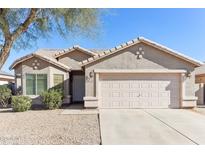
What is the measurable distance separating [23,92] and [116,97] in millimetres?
7285

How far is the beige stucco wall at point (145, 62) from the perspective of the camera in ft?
47.5

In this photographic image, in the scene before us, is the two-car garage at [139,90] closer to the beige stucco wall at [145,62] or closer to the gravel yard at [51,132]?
the beige stucco wall at [145,62]

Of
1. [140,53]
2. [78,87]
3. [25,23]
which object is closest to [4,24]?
[25,23]

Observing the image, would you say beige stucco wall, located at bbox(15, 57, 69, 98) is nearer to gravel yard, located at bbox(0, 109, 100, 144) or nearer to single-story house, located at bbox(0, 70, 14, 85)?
gravel yard, located at bbox(0, 109, 100, 144)

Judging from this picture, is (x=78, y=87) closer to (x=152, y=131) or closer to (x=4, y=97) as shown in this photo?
(x=4, y=97)

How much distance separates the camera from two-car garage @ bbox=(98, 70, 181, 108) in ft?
47.5

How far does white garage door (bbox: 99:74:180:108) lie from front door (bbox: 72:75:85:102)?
5.85 m

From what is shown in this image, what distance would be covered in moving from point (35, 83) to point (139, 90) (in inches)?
314

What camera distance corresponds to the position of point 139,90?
47.7ft

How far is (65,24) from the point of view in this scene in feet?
41.2

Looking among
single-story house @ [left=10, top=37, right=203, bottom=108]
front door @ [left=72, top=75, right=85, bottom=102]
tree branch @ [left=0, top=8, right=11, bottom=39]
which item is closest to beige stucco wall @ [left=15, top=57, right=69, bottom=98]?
front door @ [left=72, top=75, right=85, bottom=102]

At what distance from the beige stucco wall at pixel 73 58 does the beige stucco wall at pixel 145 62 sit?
5.91 meters

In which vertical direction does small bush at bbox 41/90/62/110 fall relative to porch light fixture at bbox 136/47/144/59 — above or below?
below
